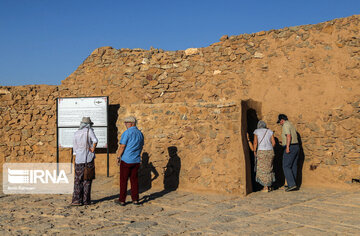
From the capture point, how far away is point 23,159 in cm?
1193

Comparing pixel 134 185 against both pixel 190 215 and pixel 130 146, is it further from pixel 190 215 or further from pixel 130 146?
pixel 190 215

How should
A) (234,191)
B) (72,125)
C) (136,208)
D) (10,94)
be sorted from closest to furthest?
(136,208)
(234,191)
(72,125)
(10,94)

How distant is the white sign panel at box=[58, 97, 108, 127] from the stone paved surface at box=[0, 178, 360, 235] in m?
3.27

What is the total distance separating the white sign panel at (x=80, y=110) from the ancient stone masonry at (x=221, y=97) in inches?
37.2

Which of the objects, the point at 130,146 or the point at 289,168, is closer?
the point at 130,146

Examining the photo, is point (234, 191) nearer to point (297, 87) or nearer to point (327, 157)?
point (327, 157)

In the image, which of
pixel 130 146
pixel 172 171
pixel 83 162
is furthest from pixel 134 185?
pixel 172 171

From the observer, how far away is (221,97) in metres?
10.1

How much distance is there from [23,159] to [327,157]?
30.6ft

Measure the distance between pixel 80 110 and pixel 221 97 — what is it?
4029 millimetres

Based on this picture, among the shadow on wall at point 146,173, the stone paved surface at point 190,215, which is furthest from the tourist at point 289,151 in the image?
the shadow on wall at point 146,173

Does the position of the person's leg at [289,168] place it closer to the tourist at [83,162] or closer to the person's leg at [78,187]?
the tourist at [83,162]

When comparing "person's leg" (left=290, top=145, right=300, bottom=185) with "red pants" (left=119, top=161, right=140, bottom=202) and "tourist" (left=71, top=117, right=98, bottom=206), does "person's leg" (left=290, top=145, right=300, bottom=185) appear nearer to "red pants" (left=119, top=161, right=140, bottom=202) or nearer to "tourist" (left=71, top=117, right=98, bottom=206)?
"red pants" (left=119, top=161, right=140, bottom=202)

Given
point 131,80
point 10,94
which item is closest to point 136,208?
point 131,80
